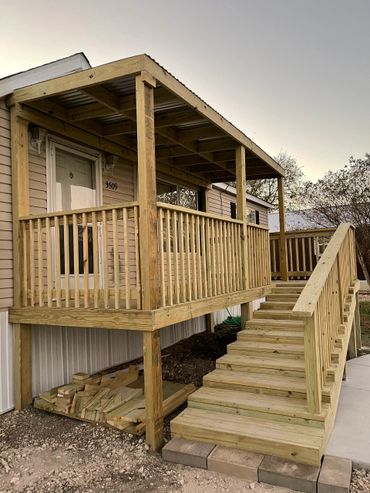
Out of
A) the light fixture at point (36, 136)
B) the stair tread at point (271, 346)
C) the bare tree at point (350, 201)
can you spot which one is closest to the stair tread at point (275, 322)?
the stair tread at point (271, 346)

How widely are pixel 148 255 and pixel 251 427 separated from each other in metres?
1.76

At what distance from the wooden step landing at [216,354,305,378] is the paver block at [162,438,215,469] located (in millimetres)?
1160

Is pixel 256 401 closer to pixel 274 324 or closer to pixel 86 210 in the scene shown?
pixel 274 324

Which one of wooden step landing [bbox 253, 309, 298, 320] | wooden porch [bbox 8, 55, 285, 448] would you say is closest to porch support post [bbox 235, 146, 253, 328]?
wooden porch [bbox 8, 55, 285, 448]

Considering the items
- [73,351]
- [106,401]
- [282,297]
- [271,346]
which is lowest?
[106,401]

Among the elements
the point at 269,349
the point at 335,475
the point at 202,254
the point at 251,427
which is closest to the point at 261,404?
the point at 251,427

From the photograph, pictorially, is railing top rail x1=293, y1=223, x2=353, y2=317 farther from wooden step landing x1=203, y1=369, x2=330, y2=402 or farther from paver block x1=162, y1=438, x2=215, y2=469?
paver block x1=162, y1=438, x2=215, y2=469

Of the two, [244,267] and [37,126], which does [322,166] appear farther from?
[37,126]

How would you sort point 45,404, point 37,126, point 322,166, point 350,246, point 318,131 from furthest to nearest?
point 322,166 < point 318,131 < point 350,246 < point 37,126 < point 45,404

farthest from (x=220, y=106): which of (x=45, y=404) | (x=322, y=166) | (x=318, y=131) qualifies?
(x=45, y=404)

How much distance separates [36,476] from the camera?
3.21 meters

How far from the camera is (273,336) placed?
4906 mm

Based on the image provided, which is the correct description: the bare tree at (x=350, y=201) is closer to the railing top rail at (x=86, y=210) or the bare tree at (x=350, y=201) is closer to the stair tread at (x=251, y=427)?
the stair tread at (x=251, y=427)

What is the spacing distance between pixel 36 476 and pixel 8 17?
34.1 feet
